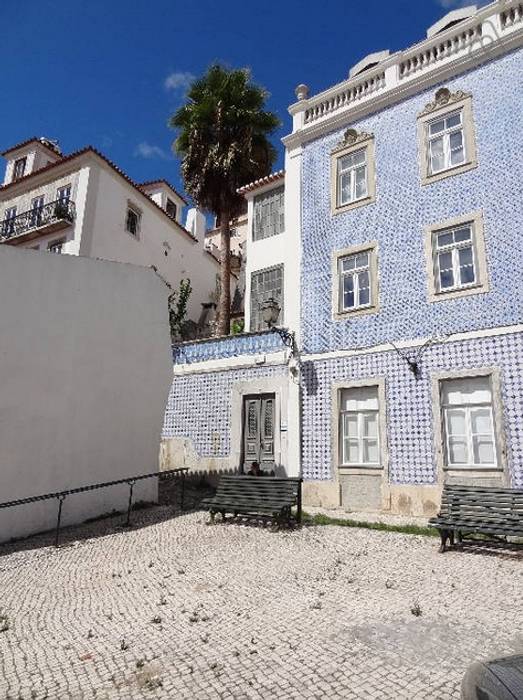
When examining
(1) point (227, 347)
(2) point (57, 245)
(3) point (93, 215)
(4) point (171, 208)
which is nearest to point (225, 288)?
(1) point (227, 347)

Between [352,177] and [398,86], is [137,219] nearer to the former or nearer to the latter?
[352,177]

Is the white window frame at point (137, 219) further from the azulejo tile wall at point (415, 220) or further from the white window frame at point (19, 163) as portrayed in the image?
the azulejo tile wall at point (415, 220)

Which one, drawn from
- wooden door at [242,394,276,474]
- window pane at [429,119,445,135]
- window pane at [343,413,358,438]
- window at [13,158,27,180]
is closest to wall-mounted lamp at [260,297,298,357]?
wooden door at [242,394,276,474]

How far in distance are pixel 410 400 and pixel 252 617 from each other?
611cm

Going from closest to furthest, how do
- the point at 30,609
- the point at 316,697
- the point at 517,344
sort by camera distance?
the point at 316,697
the point at 30,609
the point at 517,344

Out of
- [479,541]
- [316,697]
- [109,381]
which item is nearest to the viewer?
[316,697]

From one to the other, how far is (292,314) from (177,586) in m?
7.47

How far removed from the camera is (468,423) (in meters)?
8.70

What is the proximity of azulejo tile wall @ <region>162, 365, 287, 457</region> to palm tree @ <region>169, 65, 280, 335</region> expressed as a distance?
558 cm

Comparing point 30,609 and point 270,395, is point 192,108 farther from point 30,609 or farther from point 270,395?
point 30,609

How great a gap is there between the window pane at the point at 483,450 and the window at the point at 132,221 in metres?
17.1

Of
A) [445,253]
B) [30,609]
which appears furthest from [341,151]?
[30,609]

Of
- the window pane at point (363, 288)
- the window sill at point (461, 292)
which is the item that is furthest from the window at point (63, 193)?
the window sill at point (461, 292)

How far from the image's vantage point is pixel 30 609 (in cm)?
464
